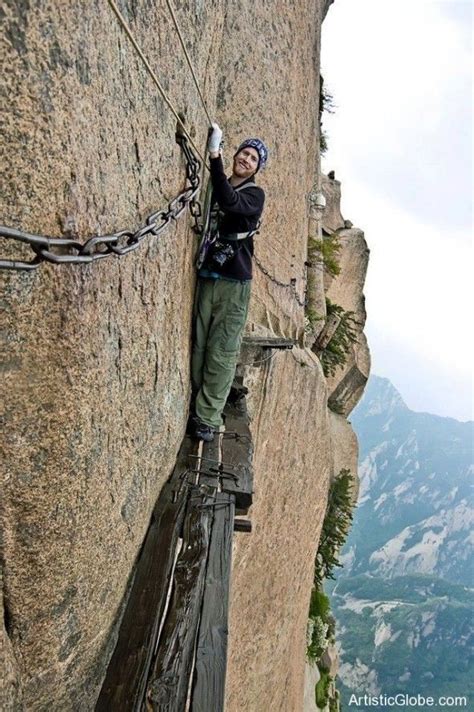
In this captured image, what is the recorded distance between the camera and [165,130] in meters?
3.38

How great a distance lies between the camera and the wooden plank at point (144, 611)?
2873mm

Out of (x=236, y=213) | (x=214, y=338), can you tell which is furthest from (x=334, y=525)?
(x=236, y=213)

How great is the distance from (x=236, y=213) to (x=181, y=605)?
125 inches

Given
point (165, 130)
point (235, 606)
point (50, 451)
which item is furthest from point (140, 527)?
point (235, 606)

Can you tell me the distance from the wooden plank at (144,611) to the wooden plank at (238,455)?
0.70m

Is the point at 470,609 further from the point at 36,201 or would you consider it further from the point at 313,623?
the point at 36,201

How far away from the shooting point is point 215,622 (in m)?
3.41

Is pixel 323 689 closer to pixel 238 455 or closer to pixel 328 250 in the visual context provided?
pixel 328 250

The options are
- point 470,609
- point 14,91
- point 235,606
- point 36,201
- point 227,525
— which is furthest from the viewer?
point 470,609

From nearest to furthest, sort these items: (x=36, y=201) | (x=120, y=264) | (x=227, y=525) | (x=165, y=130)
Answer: (x=36, y=201), (x=120, y=264), (x=165, y=130), (x=227, y=525)

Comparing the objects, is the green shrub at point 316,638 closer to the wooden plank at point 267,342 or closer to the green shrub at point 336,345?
the green shrub at point 336,345

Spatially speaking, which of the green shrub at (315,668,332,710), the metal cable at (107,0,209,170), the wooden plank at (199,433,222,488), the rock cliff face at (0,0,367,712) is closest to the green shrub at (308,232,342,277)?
the rock cliff face at (0,0,367,712)

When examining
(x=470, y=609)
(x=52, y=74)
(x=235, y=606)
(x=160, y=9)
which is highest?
(x=160, y=9)

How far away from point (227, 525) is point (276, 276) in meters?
6.07
